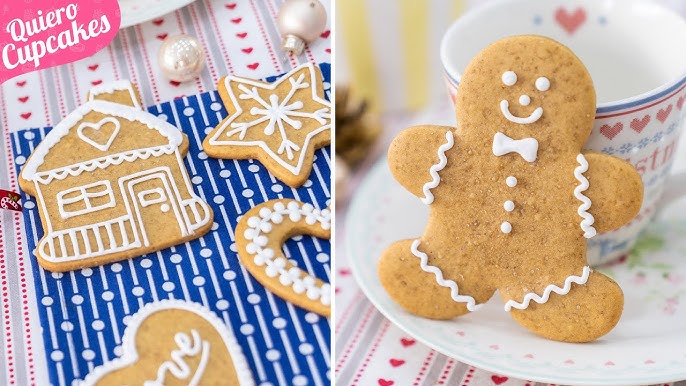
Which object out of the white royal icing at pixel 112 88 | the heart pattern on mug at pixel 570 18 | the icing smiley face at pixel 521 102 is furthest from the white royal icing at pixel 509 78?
the white royal icing at pixel 112 88

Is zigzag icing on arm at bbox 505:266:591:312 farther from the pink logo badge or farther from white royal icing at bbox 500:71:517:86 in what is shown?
the pink logo badge

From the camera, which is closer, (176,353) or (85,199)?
(176,353)

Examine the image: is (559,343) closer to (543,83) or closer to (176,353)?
(543,83)

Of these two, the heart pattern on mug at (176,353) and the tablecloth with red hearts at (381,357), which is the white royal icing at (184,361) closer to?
the heart pattern on mug at (176,353)

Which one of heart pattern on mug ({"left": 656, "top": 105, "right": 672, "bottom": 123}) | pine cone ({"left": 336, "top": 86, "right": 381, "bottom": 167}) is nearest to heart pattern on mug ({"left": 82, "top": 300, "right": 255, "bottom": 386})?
heart pattern on mug ({"left": 656, "top": 105, "right": 672, "bottom": 123})

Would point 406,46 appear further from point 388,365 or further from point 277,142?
point 388,365

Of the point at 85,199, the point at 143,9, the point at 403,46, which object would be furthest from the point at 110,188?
the point at 403,46
